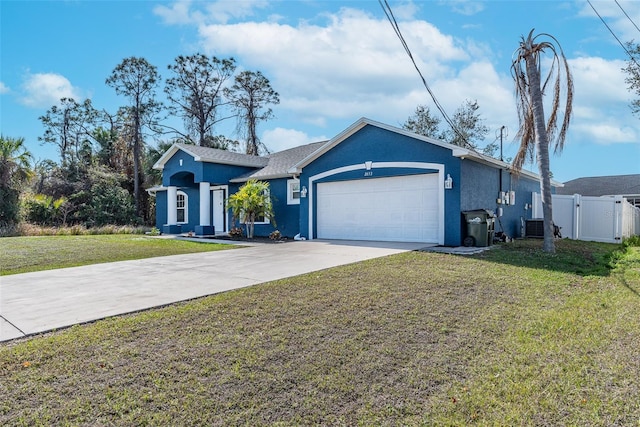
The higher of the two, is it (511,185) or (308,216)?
(511,185)

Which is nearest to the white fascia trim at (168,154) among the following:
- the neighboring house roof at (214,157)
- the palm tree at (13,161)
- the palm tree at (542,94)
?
the neighboring house roof at (214,157)

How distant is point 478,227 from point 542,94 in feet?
13.1

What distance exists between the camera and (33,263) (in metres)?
8.50

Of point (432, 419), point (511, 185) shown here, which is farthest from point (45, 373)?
point (511, 185)

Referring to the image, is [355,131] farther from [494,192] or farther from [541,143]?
[541,143]

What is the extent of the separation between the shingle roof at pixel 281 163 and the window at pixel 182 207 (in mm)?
4383

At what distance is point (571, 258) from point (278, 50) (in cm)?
1030

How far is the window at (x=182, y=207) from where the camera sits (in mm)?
20859

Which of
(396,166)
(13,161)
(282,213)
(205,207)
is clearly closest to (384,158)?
(396,166)

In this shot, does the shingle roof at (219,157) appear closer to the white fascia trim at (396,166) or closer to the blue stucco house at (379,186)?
the blue stucco house at (379,186)

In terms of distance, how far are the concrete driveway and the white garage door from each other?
2465 millimetres

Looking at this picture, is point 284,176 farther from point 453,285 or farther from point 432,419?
point 432,419

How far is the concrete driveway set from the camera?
14.6 feet

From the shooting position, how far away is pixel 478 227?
35.7ft
